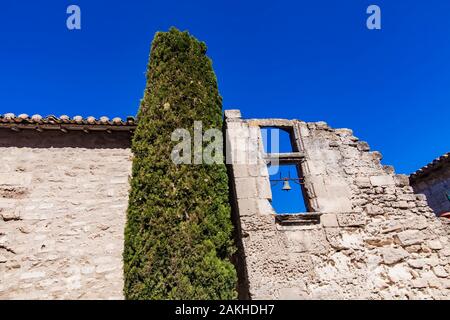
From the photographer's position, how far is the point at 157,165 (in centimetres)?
436

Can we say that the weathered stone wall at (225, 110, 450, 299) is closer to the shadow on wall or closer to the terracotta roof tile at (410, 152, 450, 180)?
the shadow on wall

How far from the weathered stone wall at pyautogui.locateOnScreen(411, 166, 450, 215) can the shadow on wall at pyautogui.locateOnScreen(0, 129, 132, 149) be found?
28.2ft

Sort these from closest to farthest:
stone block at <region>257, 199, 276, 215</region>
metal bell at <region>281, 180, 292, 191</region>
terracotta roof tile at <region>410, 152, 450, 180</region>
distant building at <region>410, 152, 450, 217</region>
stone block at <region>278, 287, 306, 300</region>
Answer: stone block at <region>278, 287, 306, 300</region>, stone block at <region>257, 199, 276, 215</region>, metal bell at <region>281, 180, 292, 191</region>, terracotta roof tile at <region>410, 152, 450, 180</region>, distant building at <region>410, 152, 450, 217</region>

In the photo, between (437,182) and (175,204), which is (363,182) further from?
(437,182)

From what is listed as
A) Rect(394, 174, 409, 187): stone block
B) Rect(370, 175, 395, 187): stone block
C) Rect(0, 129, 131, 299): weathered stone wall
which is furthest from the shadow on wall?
Rect(394, 174, 409, 187): stone block

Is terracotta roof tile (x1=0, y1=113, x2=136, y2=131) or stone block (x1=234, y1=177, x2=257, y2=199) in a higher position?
terracotta roof tile (x1=0, y1=113, x2=136, y2=131)

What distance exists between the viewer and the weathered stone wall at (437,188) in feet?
26.8

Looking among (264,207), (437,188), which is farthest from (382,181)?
(437,188)

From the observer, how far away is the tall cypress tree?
3662 millimetres

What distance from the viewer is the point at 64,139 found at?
5.44 meters
